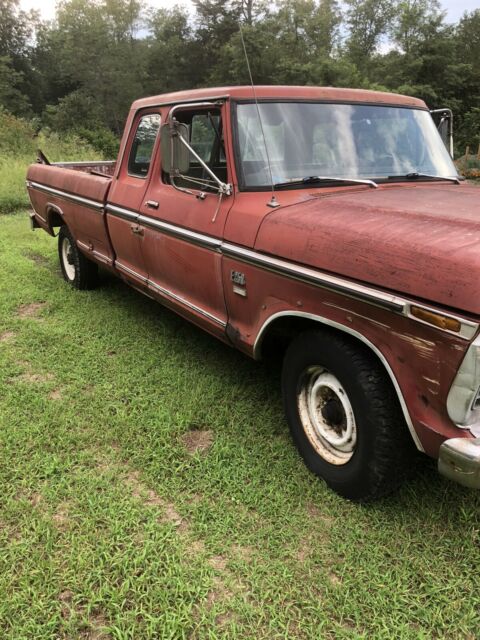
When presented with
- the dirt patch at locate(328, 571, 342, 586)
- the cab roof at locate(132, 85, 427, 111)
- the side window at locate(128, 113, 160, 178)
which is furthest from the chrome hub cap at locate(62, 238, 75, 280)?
the dirt patch at locate(328, 571, 342, 586)

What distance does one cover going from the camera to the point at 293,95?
3240 mm

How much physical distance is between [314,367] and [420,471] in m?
0.87

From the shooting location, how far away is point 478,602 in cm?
206

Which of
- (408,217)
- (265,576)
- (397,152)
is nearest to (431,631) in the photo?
(265,576)

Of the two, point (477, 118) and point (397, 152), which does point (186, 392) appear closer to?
point (397, 152)

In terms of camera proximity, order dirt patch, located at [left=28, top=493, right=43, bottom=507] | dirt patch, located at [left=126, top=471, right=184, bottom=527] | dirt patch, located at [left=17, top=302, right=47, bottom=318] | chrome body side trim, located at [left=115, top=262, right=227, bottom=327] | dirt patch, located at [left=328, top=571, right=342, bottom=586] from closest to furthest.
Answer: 1. dirt patch, located at [left=328, top=571, right=342, bottom=586]
2. dirt patch, located at [left=126, top=471, right=184, bottom=527]
3. dirt patch, located at [left=28, top=493, right=43, bottom=507]
4. chrome body side trim, located at [left=115, top=262, right=227, bottom=327]
5. dirt patch, located at [left=17, top=302, right=47, bottom=318]

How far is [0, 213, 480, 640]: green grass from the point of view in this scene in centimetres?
204

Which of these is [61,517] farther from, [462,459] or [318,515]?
[462,459]

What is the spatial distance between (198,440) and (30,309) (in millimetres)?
3073

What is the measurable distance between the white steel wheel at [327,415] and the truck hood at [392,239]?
0.64 m

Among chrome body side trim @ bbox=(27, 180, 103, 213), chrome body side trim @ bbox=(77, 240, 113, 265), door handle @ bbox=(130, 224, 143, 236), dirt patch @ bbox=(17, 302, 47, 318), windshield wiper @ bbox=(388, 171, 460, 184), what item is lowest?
dirt patch @ bbox=(17, 302, 47, 318)

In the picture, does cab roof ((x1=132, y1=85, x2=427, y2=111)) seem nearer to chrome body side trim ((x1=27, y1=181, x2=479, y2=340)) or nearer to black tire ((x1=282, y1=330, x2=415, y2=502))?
chrome body side trim ((x1=27, y1=181, x2=479, y2=340))

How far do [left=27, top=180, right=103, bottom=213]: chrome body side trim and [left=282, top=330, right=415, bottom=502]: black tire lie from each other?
8.93ft

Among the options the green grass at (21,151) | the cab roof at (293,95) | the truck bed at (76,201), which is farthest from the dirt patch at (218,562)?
the green grass at (21,151)
